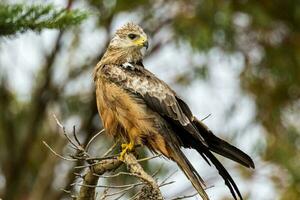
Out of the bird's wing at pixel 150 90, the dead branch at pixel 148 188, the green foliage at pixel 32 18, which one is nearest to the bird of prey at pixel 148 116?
the bird's wing at pixel 150 90

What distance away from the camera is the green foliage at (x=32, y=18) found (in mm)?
4262

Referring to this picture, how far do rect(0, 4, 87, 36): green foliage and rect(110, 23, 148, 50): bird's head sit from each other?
62.1 inches

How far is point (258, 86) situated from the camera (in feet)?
38.1

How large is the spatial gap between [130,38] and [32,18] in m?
1.89

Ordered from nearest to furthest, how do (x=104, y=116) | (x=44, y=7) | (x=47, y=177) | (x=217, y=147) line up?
(x=44, y=7) < (x=217, y=147) < (x=104, y=116) < (x=47, y=177)

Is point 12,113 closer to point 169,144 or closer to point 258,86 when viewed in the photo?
point 258,86

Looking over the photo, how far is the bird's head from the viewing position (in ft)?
20.0

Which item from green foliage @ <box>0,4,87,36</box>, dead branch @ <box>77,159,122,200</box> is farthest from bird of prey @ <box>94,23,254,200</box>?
green foliage @ <box>0,4,87,36</box>

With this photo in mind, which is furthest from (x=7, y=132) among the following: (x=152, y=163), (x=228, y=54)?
(x=228, y=54)

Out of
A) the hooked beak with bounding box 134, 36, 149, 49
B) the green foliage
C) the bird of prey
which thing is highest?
the hooked beak with bounding box 134, 36, 149, 49

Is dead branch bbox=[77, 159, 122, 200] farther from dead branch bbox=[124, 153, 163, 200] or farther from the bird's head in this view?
the bird's head

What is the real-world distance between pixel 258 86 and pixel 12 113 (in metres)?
4.38

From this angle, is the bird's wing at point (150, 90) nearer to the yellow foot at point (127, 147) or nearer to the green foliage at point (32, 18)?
the yellow foot at point (127, 147)

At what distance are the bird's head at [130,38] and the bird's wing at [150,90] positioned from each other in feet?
1.04
